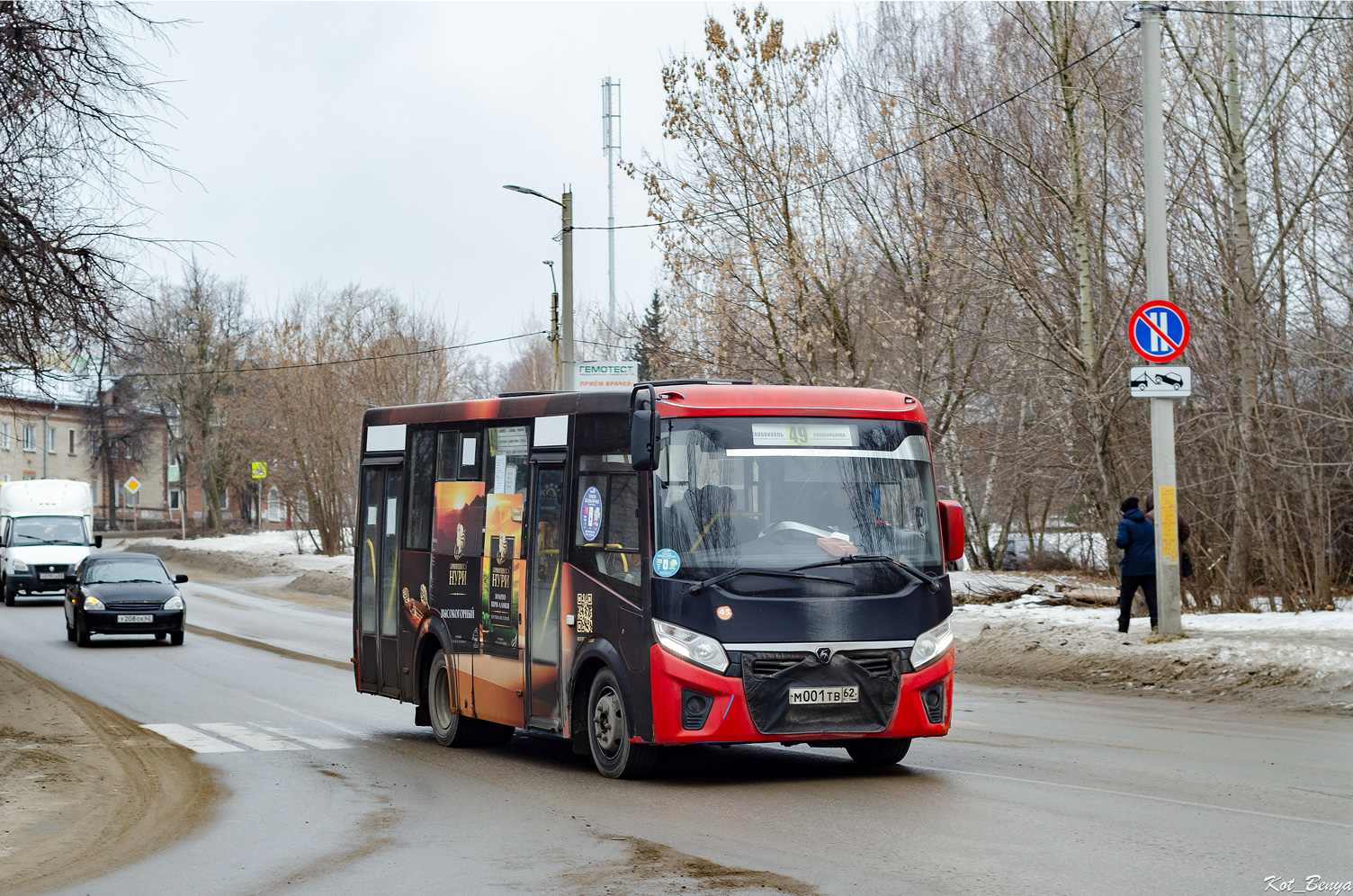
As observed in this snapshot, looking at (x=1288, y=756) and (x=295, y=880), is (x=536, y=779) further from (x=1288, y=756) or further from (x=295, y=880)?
(x=1288, y=756)

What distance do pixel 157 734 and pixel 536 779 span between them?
5.51 m

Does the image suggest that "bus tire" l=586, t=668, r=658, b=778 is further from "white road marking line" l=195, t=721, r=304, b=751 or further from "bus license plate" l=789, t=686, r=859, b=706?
"white road marking line" l=195, t=721, r=304, b=751

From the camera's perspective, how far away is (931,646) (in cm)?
1040

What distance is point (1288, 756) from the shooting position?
10992mm

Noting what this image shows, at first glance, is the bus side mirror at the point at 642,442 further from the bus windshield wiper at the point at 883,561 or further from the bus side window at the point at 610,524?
the bus windshield wiper at the point at 883,561

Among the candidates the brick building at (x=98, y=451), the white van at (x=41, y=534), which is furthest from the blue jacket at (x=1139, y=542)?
the brick building at (x=98, y=451)

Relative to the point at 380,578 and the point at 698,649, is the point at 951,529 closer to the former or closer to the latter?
the point at 698,649

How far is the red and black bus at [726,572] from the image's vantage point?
32.6 ft

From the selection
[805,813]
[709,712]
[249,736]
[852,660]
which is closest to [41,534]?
[249,736]

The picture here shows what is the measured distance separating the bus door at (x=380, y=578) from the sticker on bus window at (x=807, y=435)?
15.9 feet

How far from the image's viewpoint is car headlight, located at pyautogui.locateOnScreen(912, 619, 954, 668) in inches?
406

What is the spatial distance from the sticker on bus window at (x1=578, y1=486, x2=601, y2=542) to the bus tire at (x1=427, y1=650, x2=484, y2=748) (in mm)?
2810

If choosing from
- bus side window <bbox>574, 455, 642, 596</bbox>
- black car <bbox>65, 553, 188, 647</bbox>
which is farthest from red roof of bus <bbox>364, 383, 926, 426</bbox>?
black car <bbox>65, 553, 188, 647</bbox>

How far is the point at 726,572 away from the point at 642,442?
103cm
